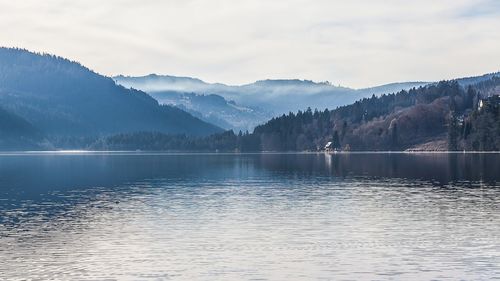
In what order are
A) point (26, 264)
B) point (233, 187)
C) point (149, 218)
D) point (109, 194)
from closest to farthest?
point (26, 264) → point (149, 218) → point (109, 194) → point (233, 187)

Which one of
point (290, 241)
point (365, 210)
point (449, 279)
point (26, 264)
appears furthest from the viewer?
point (365, 210)

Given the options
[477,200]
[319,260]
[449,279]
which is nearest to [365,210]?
[477,200]

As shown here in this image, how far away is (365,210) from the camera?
115 metres

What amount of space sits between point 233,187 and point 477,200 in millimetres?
58213

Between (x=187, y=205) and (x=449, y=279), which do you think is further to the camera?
(x=187, y=205)

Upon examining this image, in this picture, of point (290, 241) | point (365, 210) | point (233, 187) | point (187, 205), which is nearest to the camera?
point (290, 241)

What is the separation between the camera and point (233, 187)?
170 meters

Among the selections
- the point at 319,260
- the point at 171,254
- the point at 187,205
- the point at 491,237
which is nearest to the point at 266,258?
the point at 319,260

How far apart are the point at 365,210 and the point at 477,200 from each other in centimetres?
2579

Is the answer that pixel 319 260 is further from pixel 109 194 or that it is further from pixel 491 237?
pixel 109 194

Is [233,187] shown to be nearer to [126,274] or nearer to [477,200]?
[477,200]

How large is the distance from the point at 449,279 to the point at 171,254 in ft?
91.7

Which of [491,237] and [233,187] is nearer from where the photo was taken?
[491,237]

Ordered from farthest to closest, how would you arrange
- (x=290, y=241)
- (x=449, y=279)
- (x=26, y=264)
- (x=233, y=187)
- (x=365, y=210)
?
1. (x=233, y=187)
2. (x=365, y=210)
3. (x=290, y=241)
4. (x=26, y=264)
5. (x=449, y=279)
